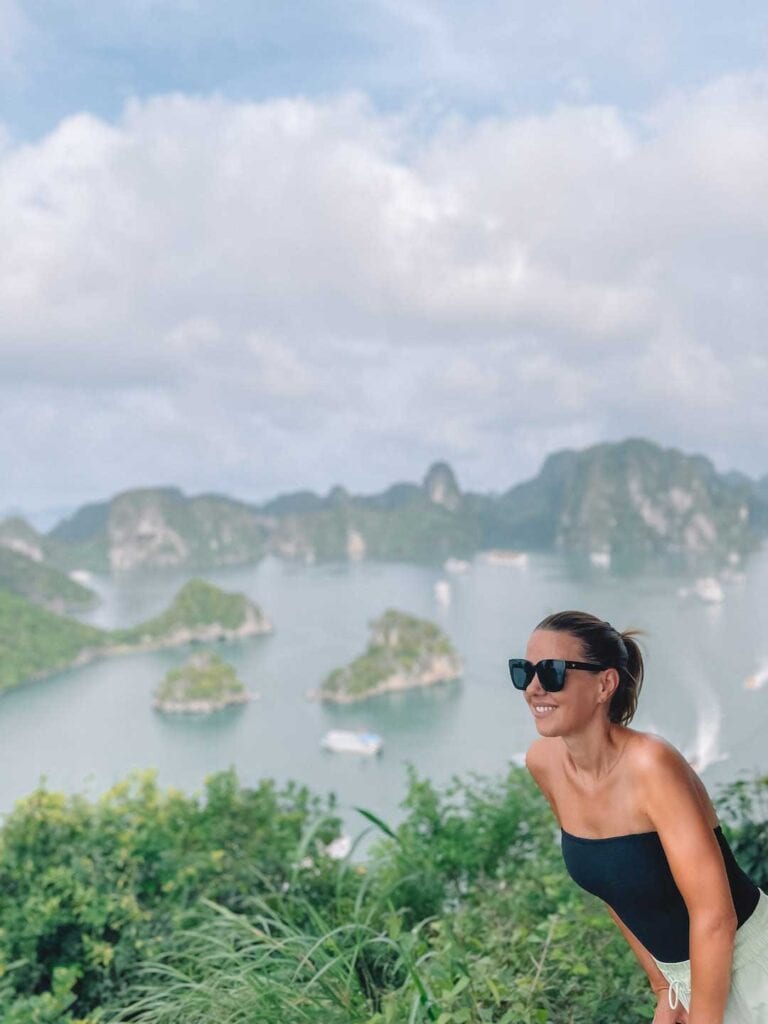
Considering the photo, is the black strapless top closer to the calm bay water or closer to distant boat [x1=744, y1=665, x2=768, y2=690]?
the calm bay water

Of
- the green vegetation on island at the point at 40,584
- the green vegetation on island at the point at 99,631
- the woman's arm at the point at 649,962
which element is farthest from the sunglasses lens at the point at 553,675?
the green vegetation on island at the point at 40,584

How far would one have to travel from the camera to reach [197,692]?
125 ft

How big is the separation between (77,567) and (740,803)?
8044cm

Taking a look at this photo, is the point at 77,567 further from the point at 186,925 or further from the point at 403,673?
the point at 186,925

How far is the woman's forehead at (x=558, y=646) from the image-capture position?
89 cm

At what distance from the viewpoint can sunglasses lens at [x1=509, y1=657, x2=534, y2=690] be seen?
92 cm

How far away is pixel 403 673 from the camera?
40.5 metres

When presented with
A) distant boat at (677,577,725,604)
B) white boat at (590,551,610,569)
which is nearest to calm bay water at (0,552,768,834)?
distant boat at (677,577,725,604)

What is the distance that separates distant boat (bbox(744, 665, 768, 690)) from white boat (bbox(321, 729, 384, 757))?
14955 millimetres

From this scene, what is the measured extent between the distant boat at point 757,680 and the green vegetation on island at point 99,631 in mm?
25869

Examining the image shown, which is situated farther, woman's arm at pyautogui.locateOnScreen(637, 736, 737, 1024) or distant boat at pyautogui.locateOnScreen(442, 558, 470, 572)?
distant boat at pyautogui.locateOnScreen(442, 558, 470, 572)

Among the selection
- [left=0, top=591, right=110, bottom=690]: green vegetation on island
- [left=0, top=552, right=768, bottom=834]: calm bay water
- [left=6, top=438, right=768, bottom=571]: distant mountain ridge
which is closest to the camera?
[left=0, top=552, right=768, bottom=834]: calm bay water

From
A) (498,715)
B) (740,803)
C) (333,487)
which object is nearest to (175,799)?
(740,803)

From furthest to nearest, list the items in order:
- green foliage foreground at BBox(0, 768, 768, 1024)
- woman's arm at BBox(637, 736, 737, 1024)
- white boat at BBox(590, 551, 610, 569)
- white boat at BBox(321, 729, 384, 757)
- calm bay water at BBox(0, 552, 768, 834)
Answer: white boat at BBox(590, 551, 610, 569) < white boat at BBox(321, 729, 384, 757) < calm bay water at BBox(0, 552, 768, 834) < green foliage foreground at BBox(0, 768, 768, 1024) < woman's arm at BBox(637, 736, 737, 1024)
